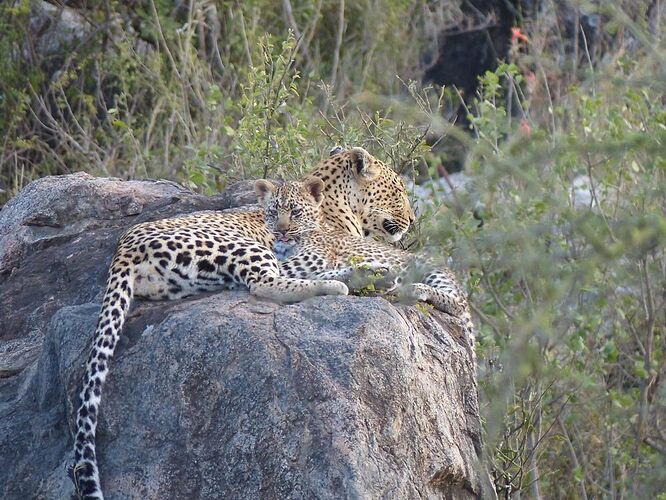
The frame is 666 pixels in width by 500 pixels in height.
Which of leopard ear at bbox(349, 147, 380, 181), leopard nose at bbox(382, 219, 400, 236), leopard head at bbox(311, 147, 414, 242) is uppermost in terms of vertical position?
leopard ear at bbox(349, 147, 380, 181)

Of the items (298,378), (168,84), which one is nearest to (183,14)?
(168,84)

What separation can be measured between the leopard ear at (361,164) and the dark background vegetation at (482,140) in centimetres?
50

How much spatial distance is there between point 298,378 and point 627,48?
12.7 meters

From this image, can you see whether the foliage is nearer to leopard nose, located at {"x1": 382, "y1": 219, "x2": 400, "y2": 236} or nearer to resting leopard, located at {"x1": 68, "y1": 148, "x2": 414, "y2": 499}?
leopard nose, located at {"x1": 382, "y1": 219, "x2": 400, "y2": 236}

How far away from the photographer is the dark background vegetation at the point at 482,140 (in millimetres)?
6375

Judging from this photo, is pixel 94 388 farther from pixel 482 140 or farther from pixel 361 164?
pixel 482 140

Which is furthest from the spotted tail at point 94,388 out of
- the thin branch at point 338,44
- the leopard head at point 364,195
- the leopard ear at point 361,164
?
the thin branch at point 338,44

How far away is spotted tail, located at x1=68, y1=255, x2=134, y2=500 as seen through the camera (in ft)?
23.8

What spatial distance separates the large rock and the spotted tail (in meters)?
0.10

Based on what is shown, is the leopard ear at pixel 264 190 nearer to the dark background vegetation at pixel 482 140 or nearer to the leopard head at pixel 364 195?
the leopard head at pixel 364 195

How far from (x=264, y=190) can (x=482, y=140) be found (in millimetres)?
2395

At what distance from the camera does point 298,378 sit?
7367 millimetres

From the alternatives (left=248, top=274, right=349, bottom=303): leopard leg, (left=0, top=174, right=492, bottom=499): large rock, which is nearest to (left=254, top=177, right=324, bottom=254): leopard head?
(left=248, top=274, right=349, bottom=303): leopard leg

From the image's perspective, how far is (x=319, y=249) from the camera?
9.50m
